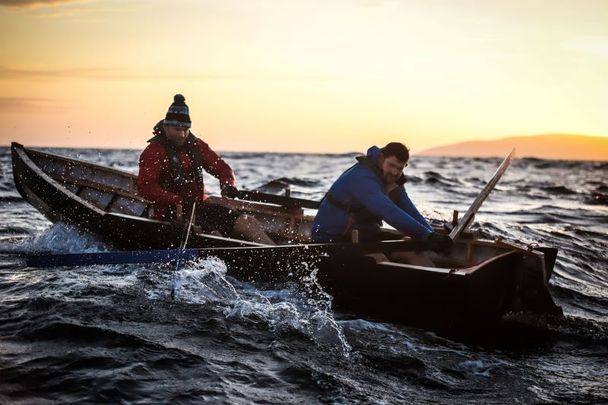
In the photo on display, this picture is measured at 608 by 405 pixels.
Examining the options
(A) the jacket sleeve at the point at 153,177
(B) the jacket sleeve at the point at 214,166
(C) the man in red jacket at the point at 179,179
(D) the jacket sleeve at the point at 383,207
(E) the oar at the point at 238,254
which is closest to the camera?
(E) the oar at the point at 238,254

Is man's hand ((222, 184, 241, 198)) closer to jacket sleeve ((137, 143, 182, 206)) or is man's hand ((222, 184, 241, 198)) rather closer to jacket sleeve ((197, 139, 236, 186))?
jacket sleeve ((197, 139, 236, 186))

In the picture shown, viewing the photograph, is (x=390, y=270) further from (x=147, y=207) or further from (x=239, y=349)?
(x=147, y=207)

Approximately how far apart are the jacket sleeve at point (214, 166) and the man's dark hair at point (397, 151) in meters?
3.84

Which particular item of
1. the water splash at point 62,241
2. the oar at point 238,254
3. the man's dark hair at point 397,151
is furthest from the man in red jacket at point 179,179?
the man's dark hair at point 397,151

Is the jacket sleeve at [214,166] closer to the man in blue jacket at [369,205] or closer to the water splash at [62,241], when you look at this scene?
the water splash at [62,241]

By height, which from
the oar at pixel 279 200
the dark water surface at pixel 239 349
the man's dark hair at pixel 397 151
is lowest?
the dark water surface at pixel 239 349

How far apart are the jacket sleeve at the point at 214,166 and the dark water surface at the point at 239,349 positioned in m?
2.01

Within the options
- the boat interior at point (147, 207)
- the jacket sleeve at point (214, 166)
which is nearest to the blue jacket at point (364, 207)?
the boat interior at point (147, 207)

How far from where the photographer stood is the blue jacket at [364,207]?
277 inches

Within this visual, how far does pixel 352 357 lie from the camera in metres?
5.99

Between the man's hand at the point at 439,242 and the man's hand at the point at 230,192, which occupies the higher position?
the man's hand at the point at 230,192

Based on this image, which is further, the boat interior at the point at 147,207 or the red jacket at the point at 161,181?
the red jacket at the point at 161,181

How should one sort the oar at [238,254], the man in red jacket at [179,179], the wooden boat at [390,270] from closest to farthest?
the oar at [238,254] → the wooden boat at [390,270] → the man in red jacket at [179,179]

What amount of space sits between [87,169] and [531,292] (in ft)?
32.9
